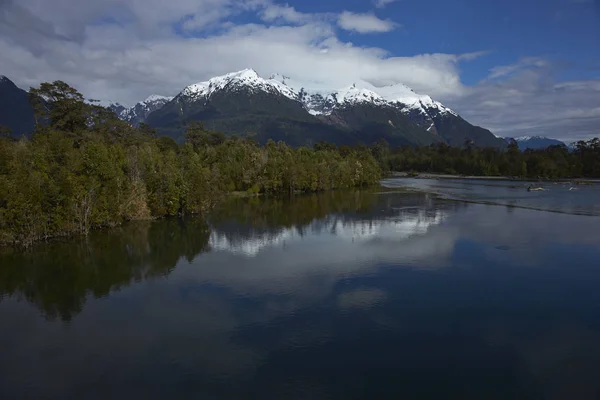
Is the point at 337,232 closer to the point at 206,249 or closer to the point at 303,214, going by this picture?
the point at 206,249

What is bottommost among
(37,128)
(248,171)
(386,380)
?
(386,380)

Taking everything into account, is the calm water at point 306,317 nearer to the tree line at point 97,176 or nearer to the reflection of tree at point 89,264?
the reflection of tree at point 89,264

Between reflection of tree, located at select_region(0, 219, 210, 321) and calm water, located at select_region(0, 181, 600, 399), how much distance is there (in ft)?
0.63

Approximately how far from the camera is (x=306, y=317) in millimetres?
23391

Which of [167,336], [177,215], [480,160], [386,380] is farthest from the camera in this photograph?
[480,160]

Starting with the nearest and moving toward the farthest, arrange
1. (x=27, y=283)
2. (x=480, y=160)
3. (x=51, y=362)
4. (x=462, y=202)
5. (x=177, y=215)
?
(x=51, y=362) → (x=27, y=283) → (x=177, y=215) → (x=462, y=202) → (x=480, y=160)

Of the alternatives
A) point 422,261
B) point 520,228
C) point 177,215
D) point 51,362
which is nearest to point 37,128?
point 177,215

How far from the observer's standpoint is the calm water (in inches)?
678

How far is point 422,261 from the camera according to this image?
1373 inches

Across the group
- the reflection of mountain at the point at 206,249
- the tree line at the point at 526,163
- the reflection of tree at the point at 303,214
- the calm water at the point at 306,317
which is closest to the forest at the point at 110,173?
the reflection of mountain at the point at 206,249

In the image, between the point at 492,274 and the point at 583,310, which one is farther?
the point at 492,274

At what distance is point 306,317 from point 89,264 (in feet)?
74.2

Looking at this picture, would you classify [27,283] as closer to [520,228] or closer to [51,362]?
[51,362]

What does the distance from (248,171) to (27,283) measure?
65.2 m
